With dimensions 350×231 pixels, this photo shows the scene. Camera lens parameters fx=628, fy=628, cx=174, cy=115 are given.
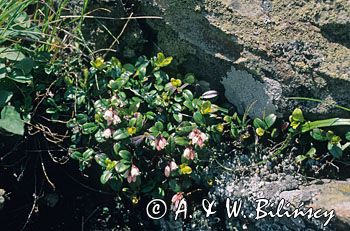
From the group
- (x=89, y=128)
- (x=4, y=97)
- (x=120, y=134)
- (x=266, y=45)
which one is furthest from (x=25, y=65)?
(x=266, y=45)

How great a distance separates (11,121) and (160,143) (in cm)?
56

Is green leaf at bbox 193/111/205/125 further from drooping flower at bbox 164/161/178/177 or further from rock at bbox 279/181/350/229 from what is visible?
rock at bbox 279/181/350/229

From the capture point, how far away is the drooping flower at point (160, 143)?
94.6 inches

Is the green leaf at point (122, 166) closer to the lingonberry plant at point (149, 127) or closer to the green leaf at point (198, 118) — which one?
the lingonberry plant at point (149, 127)

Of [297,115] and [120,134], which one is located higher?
[297,115]

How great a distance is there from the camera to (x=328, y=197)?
2.38 m

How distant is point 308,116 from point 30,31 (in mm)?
1145

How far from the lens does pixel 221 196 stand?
8.33ft

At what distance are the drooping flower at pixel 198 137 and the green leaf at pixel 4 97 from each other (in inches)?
27.7

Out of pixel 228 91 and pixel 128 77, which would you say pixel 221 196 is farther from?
pixel 128 77

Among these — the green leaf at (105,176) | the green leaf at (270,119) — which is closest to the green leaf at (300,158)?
the green leaf at (270,119)

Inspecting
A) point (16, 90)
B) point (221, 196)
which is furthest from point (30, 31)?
point (221, 196)

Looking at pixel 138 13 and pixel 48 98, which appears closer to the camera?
pixel 48 98

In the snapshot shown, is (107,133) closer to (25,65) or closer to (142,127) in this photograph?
(142,127)
